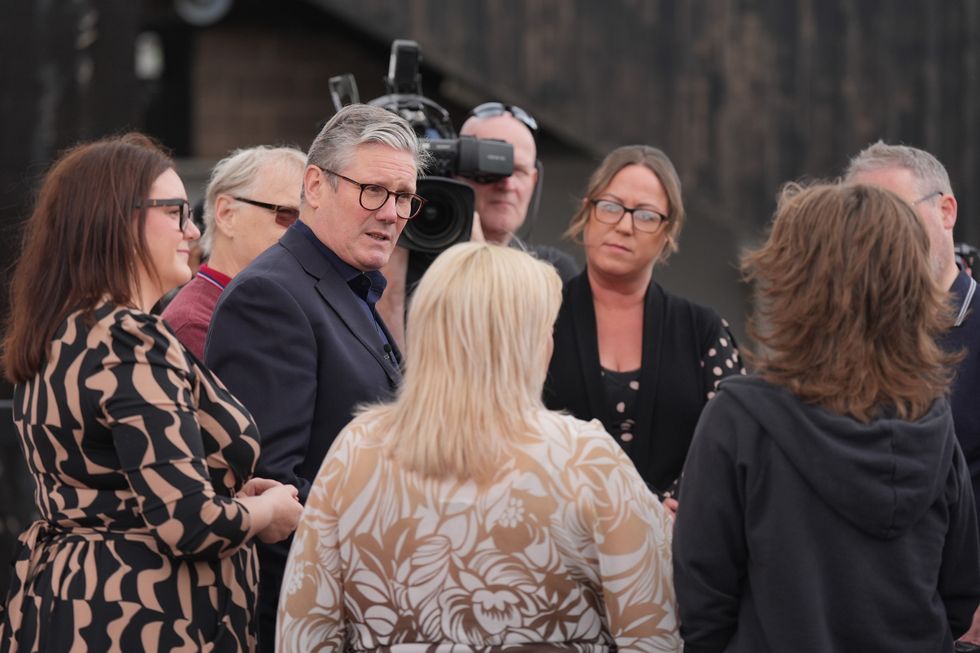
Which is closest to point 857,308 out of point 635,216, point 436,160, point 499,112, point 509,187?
point 635,216

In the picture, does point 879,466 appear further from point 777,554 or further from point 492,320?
point 492,320

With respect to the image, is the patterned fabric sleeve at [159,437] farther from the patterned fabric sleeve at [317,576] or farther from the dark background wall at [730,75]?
the dark background wall at [730,75]

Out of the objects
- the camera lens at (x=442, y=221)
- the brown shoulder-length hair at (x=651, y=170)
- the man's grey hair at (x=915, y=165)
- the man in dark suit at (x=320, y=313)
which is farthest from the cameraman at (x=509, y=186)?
the man in dark suit at (x=320, y=313)

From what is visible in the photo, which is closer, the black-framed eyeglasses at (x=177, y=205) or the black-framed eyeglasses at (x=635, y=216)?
the black-framed eyeglasses at (x=177, y=205)

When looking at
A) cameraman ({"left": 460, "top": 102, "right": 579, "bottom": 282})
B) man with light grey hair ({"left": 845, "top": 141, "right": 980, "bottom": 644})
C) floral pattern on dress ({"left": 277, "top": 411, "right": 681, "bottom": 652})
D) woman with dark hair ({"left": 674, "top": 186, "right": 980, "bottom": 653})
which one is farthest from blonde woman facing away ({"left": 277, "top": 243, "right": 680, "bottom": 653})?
cameraman ({"left": 460, "top": 102, "right": 579, "bottom": 282})

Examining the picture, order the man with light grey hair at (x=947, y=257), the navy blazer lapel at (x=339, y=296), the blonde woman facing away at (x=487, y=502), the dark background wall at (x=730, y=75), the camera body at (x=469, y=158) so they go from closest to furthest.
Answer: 1. the blonde woman facing away at (x=487, y=502)
2. the navy blazer lapel at (x=339, y=296)
3. the man with light grey hair at (x=947, y=257)
4. the camera body at (x=469, y=158)
5. the dark background wall at (x=730, y=75)

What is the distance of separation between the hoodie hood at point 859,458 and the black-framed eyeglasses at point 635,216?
1225 mm

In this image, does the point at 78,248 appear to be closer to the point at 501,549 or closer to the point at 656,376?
the point at 501,549

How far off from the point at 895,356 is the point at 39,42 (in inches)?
112

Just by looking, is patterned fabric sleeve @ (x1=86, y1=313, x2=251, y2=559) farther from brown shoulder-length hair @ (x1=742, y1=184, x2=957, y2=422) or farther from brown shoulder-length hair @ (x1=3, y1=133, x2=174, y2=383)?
brown shoulder-length hair @ (x1=742, y1=184, x2=957, y2=422)

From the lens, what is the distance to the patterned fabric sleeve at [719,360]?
3033 millimetres

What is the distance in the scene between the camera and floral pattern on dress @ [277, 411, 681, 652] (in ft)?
6.10

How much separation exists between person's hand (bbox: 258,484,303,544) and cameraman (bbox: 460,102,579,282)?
1.50 m

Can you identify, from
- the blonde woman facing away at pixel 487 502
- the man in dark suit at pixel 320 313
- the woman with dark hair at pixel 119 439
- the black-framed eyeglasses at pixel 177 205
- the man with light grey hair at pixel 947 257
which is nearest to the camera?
the blonde woman facing away at pixel 487 502
